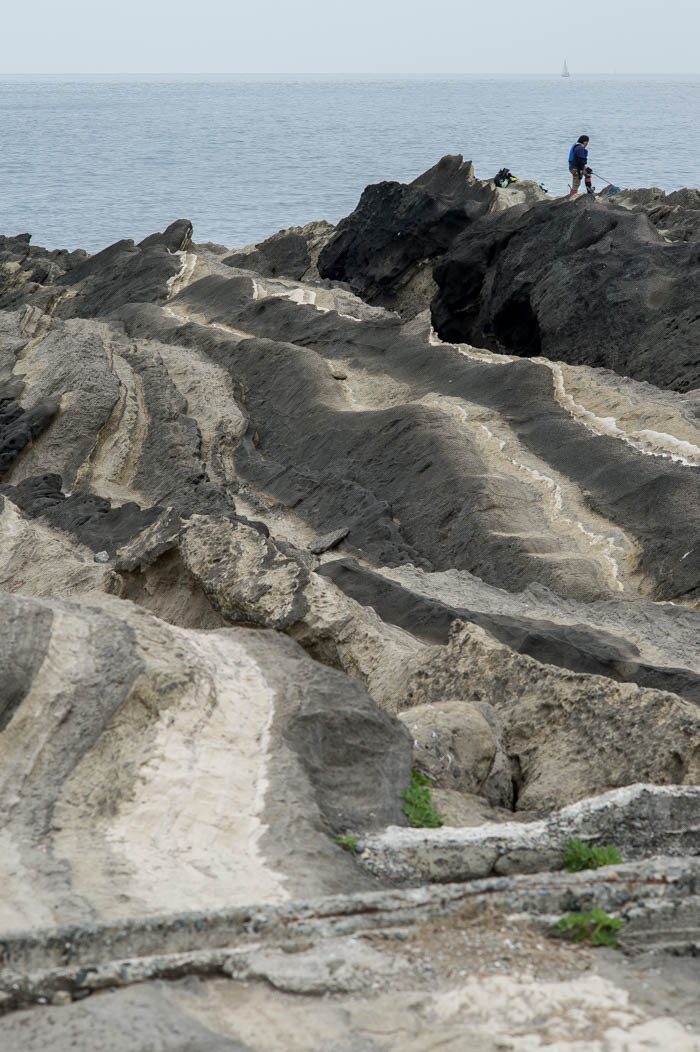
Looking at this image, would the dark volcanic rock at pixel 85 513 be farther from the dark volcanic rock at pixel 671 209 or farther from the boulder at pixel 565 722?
the dark volcanic rock at pixel 671 209

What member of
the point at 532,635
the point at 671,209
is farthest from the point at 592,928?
the point at 671,209

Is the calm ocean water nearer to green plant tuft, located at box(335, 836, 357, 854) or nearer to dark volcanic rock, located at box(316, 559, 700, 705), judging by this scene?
dark volcanic rock, located at box(316, 559, 700, 705)

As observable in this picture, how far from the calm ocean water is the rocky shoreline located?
4676 cm

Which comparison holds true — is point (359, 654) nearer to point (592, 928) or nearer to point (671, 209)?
point (592, 928)

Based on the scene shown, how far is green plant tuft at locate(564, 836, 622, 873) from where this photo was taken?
25.7ft

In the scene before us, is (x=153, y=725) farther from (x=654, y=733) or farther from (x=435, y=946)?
(x=654, y=733)

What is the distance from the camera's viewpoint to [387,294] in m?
38.1

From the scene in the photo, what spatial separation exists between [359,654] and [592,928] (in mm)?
6816

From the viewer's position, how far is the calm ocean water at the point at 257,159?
80500mm

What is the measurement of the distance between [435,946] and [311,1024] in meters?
0.99

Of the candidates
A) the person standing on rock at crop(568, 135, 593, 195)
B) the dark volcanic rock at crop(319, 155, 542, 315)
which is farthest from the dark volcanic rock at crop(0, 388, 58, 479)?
the person standing on rock at crop(568, 135, 593, 195)

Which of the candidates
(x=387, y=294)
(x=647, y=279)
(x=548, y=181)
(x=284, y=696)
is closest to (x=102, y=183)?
(x=548, y=181)

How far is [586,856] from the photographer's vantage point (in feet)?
26.1

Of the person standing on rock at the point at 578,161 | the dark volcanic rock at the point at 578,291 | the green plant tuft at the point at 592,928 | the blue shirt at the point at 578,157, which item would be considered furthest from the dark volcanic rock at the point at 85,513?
the blue shirt at the point at 578,157
